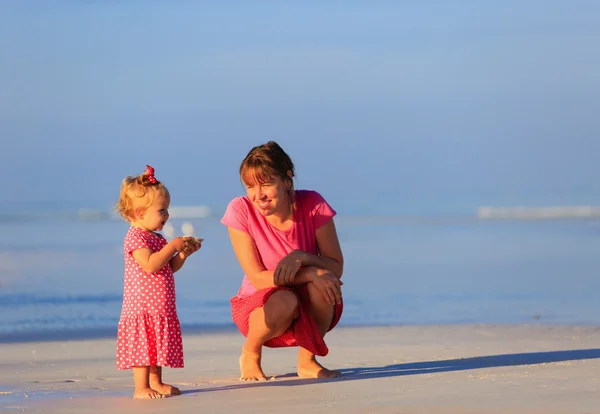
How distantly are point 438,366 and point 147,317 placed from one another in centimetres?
172

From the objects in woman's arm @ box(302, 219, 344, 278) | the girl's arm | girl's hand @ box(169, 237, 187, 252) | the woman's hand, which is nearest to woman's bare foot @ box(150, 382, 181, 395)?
the girl's arm

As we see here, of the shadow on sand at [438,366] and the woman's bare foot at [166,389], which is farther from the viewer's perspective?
the shadow on sand at [438,366]

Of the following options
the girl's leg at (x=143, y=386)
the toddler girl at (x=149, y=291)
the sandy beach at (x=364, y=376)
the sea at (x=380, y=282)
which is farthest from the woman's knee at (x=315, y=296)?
the sea at (x=380, y=282)

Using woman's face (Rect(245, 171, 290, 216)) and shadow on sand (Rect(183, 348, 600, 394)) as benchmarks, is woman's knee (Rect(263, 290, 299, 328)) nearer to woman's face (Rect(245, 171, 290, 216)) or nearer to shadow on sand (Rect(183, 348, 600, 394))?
shadow on sand (Rect(183, 348, 600, 394))

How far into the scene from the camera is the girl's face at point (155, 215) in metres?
5.08

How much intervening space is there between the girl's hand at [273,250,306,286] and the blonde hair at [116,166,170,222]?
2.28ft

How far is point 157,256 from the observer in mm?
4961

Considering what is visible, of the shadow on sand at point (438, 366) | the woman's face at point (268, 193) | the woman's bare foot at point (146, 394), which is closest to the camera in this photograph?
the woman's bare foot at point (146, 394)

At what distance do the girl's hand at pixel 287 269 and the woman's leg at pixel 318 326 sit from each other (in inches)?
6.5

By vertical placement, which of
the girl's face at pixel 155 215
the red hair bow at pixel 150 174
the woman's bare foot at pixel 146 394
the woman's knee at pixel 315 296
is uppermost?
the red hair bow at pixel 150 174

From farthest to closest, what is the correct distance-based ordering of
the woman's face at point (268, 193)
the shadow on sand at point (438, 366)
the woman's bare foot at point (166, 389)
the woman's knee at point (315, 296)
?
1. the woman's knee at point (315, 296)
2. the woman's face at point (268, 193)
3. the shadow on sand at point (438, 366)
4. the woman's bare foot at point (166, 389)

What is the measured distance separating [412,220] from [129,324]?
23863mm

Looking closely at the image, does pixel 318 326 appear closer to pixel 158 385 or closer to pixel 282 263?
pixel 282 263

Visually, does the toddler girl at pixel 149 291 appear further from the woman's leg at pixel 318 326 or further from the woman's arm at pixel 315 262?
the woman's leg at pixel 318 326
